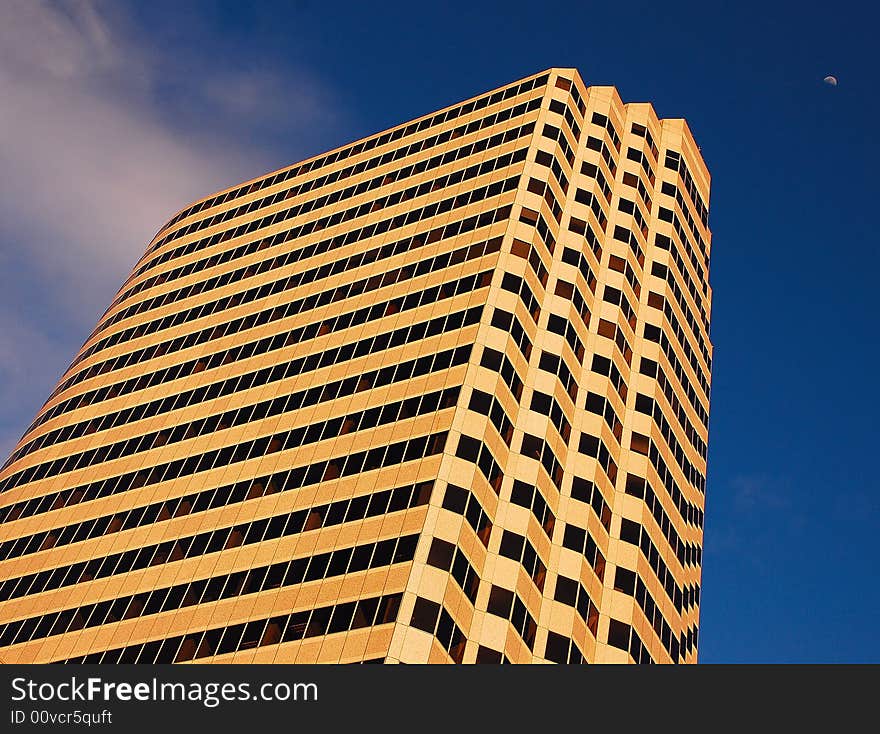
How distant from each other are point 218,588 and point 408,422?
17621mm

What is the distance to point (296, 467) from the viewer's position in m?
86.1

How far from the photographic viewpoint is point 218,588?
3132 inches

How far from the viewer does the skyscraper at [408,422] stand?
75.9 meters

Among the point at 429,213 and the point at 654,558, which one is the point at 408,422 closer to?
the point at 654,558

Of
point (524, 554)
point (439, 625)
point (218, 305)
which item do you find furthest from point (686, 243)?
point (439, 625)

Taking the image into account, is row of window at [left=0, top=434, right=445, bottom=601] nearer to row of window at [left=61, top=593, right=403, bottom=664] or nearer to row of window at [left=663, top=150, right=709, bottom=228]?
row of window at [left=61, top=593, right=403, bottom=664]

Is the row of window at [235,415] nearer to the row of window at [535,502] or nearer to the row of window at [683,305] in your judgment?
the row of window at [535,502]

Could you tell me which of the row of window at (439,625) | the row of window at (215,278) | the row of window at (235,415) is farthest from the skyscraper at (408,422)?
the row of window at (215,278)

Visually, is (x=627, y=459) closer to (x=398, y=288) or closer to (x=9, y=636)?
(x=398, y=288)

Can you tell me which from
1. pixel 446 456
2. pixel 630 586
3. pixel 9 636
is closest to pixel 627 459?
pixel 630 586

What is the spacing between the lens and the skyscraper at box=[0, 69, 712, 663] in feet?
249

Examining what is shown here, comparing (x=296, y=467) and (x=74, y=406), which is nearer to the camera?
→ (x=296, y=467)

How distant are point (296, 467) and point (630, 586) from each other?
26.3 m

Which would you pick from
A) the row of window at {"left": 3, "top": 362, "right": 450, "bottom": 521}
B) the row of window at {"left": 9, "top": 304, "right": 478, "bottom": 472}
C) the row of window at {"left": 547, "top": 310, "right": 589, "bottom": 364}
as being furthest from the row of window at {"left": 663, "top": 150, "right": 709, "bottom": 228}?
the row of window at {"left": 3, "top": 362, "right": 450, "bottom": 521}
